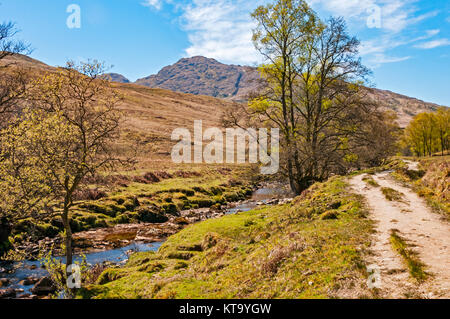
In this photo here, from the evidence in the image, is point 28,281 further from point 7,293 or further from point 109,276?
point 109,276

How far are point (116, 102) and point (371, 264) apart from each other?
15.0m

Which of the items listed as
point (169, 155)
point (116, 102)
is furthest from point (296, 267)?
point (169, 155)

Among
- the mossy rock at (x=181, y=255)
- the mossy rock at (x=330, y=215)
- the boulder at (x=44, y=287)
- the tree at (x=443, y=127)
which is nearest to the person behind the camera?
the mossy rock at (x=330, y=215)

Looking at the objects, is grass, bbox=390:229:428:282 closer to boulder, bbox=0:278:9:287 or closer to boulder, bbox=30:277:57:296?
boulder, bbox=30:277:57:296

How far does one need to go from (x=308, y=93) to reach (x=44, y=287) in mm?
24532

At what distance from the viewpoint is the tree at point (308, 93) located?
23.2 metres

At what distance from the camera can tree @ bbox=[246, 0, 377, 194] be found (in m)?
23.2

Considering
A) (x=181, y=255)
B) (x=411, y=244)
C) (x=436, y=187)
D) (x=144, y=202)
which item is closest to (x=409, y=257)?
(x=411, y=244)

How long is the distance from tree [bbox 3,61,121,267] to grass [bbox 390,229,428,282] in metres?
13.6

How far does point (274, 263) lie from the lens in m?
9.70

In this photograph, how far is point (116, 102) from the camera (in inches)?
661
